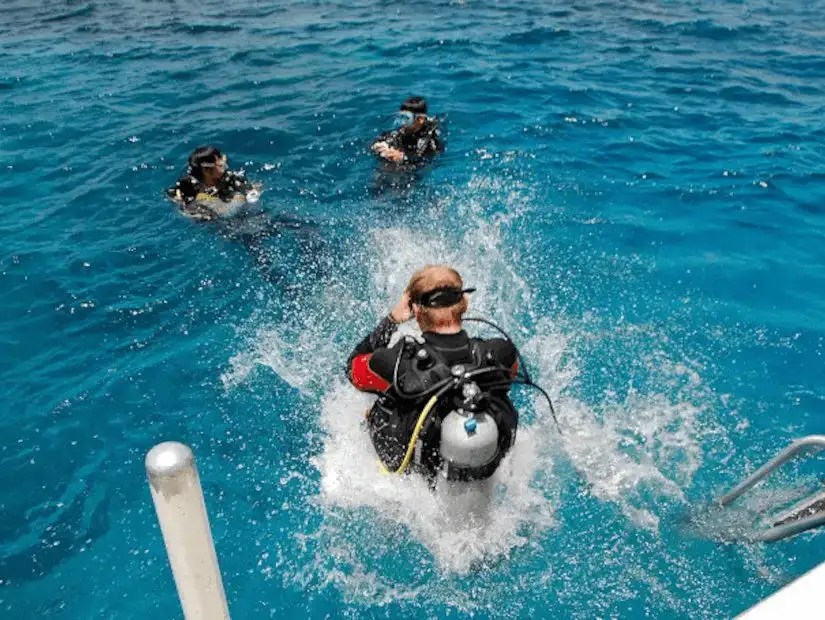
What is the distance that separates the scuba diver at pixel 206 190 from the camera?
274 inches

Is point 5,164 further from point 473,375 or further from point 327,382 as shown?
point 473,375

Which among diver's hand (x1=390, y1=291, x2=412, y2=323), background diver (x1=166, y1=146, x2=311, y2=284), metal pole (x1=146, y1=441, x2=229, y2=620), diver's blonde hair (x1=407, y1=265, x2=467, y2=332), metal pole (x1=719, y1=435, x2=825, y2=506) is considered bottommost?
background diver (x1=166, y1=146, x2=311, y2=284)

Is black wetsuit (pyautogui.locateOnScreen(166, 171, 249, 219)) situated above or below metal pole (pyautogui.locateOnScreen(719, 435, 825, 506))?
below

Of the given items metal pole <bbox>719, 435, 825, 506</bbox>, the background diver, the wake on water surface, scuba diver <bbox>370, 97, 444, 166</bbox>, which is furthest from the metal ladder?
scuba diver <bbox>370, 97, 444, 166</bbox>

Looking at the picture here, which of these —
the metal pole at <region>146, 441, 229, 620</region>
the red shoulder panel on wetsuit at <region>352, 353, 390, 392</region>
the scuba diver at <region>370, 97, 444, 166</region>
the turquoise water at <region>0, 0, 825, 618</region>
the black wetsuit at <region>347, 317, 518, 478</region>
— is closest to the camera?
the metal pole at <region>146, 441, 229, 620</region>

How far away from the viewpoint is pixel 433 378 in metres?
3.05

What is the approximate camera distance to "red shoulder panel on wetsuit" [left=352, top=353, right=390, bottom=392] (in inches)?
132

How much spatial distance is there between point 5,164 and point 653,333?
8657 millimetres

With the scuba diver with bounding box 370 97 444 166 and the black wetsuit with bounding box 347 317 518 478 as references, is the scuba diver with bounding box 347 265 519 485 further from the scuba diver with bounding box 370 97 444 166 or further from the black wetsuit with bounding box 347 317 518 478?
the scuba diver with bounding box 370 97 444 166

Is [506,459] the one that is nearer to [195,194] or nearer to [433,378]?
[433,378]

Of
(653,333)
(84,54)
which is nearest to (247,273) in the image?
(653,333)

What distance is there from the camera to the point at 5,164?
8547 millimetres

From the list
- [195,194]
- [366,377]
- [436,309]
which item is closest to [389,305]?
[366,377]

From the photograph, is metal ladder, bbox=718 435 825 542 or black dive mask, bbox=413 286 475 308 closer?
metal ladder, bbox=718 435 825 542
